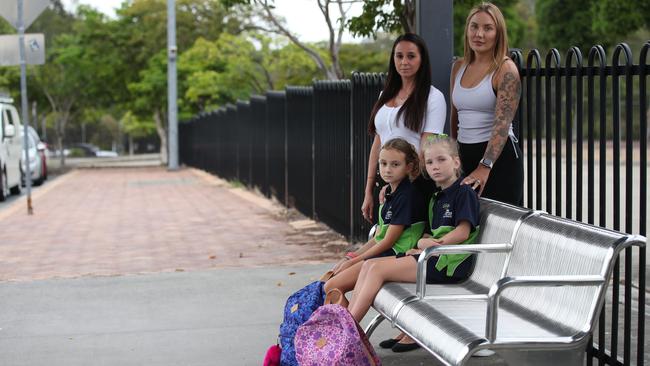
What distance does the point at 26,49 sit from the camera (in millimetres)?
15172

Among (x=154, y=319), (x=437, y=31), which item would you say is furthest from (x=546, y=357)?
(x=154, y=319)

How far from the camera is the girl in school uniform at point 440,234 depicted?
16.8 feet

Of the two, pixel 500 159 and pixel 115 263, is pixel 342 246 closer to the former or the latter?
pixel 115 263

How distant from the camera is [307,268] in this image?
907 centimetres

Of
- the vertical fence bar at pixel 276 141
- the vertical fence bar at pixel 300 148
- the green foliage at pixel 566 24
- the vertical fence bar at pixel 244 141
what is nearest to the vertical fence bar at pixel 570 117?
the vertical fence bar at pixel 300 148

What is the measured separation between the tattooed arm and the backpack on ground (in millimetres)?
952

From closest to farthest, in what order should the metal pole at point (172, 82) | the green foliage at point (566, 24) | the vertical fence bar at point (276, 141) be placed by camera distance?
the vertical fence bar at point (276, 141), the metal pole at point (172, 82), the green foliage at point (566, 24)

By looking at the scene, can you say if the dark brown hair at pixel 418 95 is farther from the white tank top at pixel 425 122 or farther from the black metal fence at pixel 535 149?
the black metal fence at pixel 535 149

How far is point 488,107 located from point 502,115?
0.20 m

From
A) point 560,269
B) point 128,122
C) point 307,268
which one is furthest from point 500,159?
point 128,122

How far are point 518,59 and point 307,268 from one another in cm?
370

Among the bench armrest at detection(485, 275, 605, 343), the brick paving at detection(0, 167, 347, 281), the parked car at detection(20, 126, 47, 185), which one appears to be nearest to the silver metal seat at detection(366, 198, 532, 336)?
the bench armrest at detection(485, 275, 605, 343)

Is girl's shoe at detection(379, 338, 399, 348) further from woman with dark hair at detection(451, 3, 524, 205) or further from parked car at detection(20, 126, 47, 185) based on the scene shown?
parked car at detection(20, 126, 47, 185)

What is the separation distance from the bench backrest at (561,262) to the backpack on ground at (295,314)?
3.00 ft
